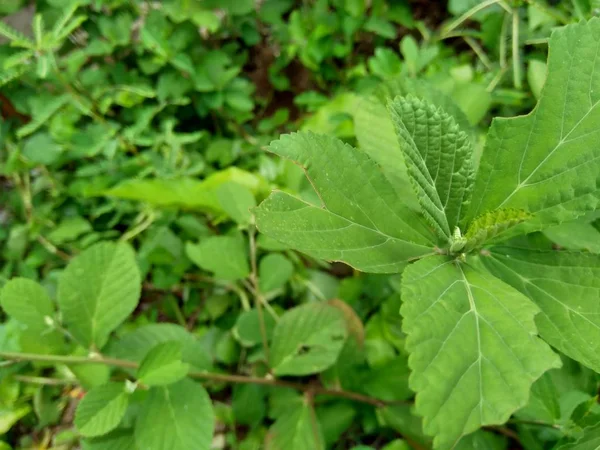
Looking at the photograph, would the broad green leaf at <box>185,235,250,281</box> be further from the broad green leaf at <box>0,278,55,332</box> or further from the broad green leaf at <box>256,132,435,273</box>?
the broad green leaf at <box>256,132,435,273</box>

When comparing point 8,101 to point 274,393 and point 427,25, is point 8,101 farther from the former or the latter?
point 427,25

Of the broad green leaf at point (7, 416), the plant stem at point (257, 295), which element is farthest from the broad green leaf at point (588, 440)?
the broad green leaf at point (7, 416)

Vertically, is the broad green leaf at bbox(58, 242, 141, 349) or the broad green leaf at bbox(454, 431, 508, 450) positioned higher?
the broad green leaf at bbox(58, 242, 141, 349)

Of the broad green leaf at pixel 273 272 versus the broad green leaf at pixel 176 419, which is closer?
the broad green leaf at pixel 176 419

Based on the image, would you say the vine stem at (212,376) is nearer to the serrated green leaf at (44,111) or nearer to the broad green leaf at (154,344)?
the broad green leaf at (154,344)

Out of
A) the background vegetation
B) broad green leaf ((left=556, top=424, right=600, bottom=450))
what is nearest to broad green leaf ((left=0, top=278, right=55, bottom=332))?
the background vegetation

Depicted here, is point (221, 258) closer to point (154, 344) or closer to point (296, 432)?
point (154, 344)
